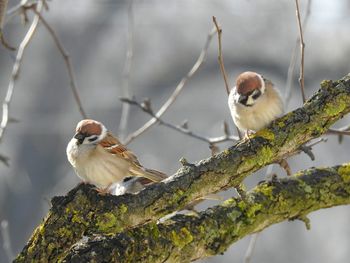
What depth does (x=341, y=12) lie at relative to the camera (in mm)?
9477

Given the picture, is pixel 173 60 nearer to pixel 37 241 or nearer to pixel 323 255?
pixel 323 255

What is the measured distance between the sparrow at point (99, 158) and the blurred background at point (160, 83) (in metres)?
3.78

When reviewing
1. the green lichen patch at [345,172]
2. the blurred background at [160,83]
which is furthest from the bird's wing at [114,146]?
the blurred background at [160,83]

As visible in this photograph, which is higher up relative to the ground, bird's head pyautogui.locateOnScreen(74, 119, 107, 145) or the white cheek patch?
bird's head pyautogui.locateOnScreen(74, 119, 107, 145)

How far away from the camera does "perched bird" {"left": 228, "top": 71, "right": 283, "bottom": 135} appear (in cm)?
443

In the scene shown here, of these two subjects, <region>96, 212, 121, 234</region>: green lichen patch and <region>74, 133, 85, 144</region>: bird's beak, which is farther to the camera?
<region>74, 133, 85, 144</region>: bird's beak

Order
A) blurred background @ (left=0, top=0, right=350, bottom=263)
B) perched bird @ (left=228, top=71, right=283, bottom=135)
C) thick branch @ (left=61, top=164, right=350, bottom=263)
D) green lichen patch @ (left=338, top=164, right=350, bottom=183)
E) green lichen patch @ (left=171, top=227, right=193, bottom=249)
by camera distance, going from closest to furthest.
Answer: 1. thick branch @ (left=61, top=164, right=350, bottom=263)
2. green lichen patch @ (left=171, top=227, right=193, bottom=249)
3. green lichen patch @ (left=338, top=164, right=350, bottom=183)
4. perched bird @ (left=228, top=71, right=283, bottom=135)
5. blurred background @ (left=0, top=0, right=350, bottom=263)

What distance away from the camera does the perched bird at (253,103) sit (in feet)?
14.5

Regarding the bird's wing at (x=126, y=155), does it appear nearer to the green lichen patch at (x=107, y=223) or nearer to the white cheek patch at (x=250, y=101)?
the white cheek patch at (x=250, y=101)

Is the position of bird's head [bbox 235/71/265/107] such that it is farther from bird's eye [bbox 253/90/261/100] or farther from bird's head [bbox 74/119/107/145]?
bird's head [bbox 74/119/107/145]

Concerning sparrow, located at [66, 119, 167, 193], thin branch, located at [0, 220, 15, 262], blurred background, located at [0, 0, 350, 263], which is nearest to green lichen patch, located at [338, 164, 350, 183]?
sparrow, located at [66, 119, 167, 193]

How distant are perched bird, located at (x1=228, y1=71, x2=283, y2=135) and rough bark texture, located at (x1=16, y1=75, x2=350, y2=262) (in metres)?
0.78

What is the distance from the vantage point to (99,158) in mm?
4789

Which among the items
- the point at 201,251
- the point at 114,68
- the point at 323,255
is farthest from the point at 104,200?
the point at 114,68
